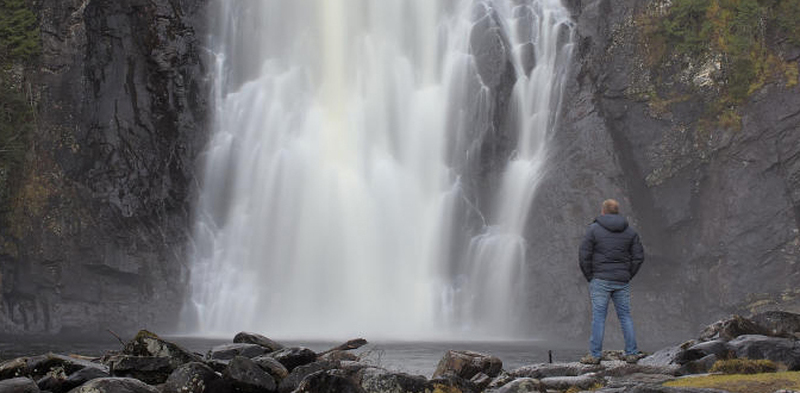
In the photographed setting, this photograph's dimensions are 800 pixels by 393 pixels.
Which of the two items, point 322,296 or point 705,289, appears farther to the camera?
point 322,296

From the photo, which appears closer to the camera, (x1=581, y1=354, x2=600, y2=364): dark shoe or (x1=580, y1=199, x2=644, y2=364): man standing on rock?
(x1=581, y1=354, x2=600, y2=364): dark shoe

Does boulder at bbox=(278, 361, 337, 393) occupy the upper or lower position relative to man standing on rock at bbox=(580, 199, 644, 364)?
lower

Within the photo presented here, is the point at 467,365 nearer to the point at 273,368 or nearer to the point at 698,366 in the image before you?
the point at 273,368

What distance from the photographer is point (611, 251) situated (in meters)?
10.6

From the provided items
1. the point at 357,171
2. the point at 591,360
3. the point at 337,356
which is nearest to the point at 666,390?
the point at 591,360

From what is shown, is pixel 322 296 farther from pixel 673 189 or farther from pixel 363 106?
pixel 673 189

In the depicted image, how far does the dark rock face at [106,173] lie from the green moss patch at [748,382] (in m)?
31.7

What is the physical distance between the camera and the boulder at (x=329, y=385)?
27.5 feet


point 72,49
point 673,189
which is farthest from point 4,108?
point 673,189

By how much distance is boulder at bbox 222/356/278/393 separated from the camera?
30.4 ft

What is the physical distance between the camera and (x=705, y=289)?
31688 millimetres

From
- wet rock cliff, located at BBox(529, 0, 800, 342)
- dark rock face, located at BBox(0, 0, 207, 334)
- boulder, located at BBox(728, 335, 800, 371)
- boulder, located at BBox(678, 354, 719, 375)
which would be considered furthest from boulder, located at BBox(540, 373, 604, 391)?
dark rock face, located at BBox(0, 0, 207, 334)

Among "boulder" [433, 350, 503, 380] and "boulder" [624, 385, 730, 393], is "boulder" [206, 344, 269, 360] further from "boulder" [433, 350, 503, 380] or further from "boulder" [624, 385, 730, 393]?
"boulder" [624, 385, 730, 393]

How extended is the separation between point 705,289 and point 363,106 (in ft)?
57.3
